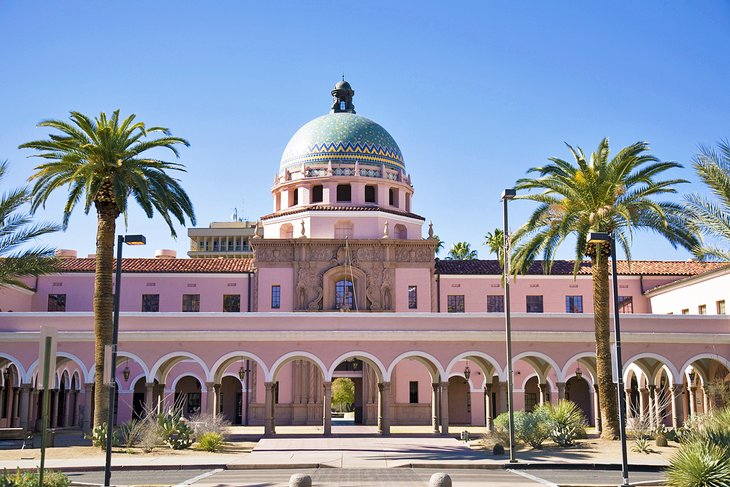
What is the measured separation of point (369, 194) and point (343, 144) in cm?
338

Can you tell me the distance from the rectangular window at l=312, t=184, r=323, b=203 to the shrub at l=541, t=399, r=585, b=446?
23746mm

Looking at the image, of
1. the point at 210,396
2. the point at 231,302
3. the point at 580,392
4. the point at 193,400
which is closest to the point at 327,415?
the point at 210,396

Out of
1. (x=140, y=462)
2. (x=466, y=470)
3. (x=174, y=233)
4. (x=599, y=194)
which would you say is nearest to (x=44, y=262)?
(x=174, y=233)

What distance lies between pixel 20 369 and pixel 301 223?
1805cm

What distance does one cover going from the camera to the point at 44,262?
3003 cm

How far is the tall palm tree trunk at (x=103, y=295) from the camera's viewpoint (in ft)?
102

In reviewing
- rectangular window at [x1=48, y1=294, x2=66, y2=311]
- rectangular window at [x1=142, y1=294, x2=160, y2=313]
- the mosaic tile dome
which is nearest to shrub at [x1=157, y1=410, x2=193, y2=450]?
rectangular window at [x1=142, y1=294, x2=160, y2=313]

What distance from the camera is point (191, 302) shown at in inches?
2015

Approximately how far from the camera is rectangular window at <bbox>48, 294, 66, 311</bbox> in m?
51.0

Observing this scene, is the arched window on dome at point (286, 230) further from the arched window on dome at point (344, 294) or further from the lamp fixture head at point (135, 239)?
the lamp fixture head at point (135, 239)

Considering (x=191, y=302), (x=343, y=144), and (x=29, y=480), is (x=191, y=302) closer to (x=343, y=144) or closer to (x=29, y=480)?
(x=343, y=144)

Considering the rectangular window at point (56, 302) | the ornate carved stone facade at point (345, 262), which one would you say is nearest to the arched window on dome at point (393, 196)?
the ornate carved stone facade at point (345, 262)

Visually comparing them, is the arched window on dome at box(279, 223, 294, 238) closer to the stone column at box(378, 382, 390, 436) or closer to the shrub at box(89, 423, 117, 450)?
the stone column at box(378, 382, 390, 436)

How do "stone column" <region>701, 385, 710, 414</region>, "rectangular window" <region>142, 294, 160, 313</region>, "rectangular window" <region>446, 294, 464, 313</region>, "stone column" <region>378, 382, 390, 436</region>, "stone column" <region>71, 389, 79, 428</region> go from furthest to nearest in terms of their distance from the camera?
"stone column" <region>71, 389, 79, 428</region>
"rectangular window" <region>142, 294, 160, 313</region>
"rectangular window" <region>446, 294, 464, 313</region>
"stone column" <region>701, 385, 710, 414</region>
"stone column" <region>378, 382, 390, 436</region>
